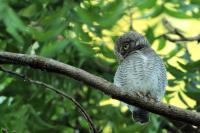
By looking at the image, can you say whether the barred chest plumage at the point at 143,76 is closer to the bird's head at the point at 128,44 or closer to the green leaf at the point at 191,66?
the bird's head at the point at 128,44

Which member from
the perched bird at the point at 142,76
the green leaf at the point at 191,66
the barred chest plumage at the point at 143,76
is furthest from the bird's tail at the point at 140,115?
the green leaf at the point at 191,66

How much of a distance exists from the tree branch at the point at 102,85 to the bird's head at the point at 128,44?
103cm

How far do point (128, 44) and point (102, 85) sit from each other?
1.16 metres

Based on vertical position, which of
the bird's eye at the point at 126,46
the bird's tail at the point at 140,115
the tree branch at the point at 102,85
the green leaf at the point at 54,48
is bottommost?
the bird's tail at the point at 140,115

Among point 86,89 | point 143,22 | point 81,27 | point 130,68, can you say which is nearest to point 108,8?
point 81,27

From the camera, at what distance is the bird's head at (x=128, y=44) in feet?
11.1

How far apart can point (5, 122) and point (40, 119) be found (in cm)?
23

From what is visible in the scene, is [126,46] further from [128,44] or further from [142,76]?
[142,76]

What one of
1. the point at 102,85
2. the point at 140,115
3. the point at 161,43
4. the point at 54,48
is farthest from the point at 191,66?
the point at 102,85

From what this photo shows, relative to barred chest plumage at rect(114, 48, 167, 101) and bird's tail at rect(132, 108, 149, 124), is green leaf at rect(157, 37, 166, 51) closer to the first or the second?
barred chest plumage at rect(114, 48, 167, 101)

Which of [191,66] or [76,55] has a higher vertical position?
[76,55]

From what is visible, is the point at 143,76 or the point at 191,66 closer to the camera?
the point at 143,76

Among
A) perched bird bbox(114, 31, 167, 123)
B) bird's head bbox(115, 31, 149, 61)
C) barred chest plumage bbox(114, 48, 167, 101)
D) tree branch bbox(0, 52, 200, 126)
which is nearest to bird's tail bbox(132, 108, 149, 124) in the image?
perched bird bbox(114, 31, 167, 123)

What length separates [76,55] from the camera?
4.14 meters
